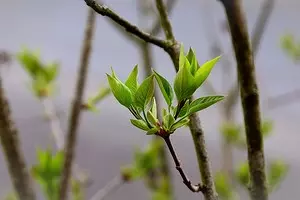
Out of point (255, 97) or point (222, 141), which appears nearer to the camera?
point (255, 97)

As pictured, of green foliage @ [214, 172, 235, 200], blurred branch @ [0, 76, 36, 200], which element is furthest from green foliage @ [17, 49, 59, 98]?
green foliage @ [214, 172, 235, 200]

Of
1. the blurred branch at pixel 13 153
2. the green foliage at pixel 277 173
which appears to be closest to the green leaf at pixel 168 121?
the blurred branch at pixel 13 153

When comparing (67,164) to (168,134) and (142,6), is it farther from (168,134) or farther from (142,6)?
(142,6)

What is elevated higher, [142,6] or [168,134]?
[142,6]

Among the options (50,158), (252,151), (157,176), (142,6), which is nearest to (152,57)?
(142,6)

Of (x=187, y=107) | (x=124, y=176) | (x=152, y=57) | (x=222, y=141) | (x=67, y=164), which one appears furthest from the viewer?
(x=222, y=141)

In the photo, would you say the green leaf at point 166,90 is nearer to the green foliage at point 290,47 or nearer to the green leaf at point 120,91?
the green leaf at point 120,91

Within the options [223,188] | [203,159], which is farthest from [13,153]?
[223,188]
